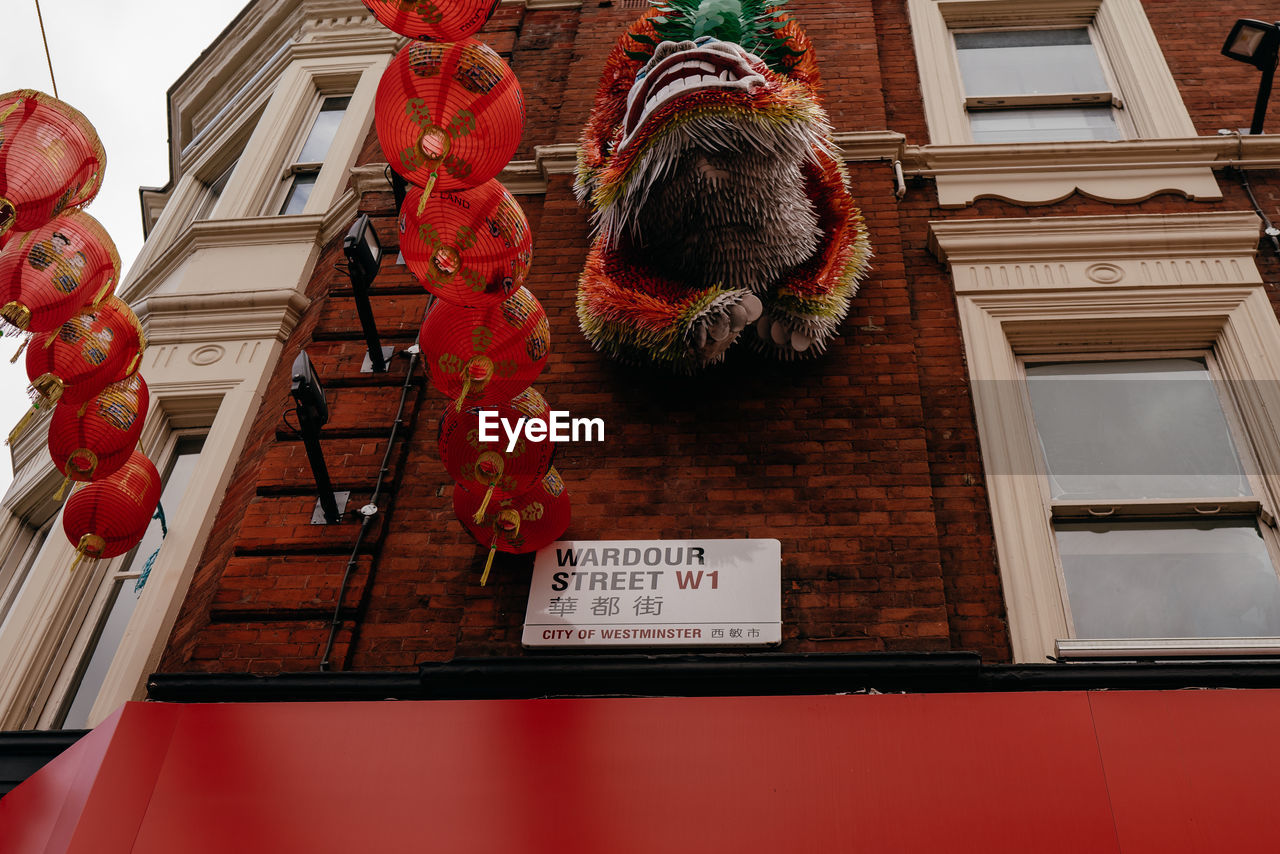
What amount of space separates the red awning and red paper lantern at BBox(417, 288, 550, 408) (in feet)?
4.60

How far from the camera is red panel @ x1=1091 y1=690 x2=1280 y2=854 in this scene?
3.57 m

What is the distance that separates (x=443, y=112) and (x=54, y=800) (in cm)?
331

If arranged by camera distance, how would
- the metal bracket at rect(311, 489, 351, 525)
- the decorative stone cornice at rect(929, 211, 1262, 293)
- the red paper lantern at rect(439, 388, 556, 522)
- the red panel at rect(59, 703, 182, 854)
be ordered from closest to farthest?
1. the red panel at rect(59, 703, 182, 854)
2. the red paper lantern at rect(439, 388, 556, 522)
3. the metal bracket at rect(311, 489, 351, 525)
4. the decorative stone cornice at rect(929, 211, 1262, 293)

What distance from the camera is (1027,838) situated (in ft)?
12.0

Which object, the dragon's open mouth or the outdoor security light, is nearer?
the dragon's open mouth

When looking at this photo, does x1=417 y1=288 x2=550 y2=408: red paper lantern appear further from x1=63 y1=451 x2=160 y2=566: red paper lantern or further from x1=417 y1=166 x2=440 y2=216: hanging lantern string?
x1=63 y1=451 x2=160 y2=566: red paper lantern

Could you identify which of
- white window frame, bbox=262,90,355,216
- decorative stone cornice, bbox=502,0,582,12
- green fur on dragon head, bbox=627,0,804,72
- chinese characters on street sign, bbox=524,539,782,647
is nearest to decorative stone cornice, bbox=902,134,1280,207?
green fur on dragon head, bbox=627,0,804,72

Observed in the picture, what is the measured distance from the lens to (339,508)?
5.88 metres

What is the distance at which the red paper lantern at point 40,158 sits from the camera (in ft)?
15.5

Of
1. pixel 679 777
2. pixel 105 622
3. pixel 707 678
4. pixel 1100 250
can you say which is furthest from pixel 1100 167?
pixel 105 622

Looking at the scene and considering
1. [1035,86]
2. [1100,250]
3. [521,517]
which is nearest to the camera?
[521,517]

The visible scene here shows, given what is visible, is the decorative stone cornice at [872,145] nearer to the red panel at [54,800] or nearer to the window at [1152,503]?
the window at [1152,503]

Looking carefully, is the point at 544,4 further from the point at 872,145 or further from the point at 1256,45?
the point at 1256,45

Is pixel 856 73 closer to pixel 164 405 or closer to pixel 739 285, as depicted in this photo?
pixel 739 285
